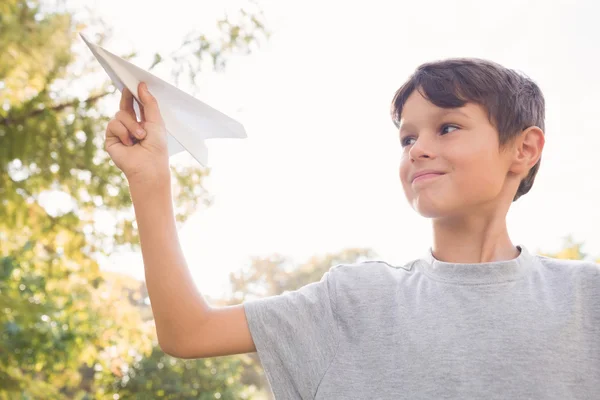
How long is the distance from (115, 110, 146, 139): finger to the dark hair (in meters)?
0.58

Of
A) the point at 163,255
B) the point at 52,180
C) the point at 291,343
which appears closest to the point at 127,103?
the point at 163,255

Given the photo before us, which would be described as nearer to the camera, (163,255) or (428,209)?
(163,255)

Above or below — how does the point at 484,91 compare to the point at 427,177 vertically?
above

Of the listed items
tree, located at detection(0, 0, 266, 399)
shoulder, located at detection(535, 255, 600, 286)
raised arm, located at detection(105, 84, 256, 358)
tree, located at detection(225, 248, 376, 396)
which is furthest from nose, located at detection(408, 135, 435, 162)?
tree, located at detection(225, 248, 376, 396)

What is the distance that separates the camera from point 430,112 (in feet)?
4.38

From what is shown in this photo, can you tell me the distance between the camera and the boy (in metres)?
1.11

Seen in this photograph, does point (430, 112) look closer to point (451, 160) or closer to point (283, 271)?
point (451, 160)

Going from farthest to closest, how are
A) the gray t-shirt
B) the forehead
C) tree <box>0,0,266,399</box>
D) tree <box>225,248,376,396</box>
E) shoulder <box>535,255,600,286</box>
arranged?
tree <box>225,248,376,396</box> < tree <box>0,0,266,399</box> < the forehead < shoulder <box>535,255,600,286</box> < the gray t-shirt

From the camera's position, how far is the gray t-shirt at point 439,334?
1.09m

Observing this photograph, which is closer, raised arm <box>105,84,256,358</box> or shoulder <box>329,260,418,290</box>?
raised arm <box>105,84,256,358</box>

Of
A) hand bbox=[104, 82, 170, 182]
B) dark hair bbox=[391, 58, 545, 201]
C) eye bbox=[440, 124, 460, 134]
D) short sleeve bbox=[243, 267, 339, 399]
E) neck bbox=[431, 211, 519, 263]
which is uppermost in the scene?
dark hair bbox=[391, 58, 545, 201]

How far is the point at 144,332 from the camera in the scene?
17.0 ft

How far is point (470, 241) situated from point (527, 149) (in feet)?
0.90

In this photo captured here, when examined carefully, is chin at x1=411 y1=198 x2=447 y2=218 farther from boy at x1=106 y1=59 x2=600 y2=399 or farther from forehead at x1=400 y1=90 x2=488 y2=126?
forehead at x1=400 y1=90 x2=488 y2=126
